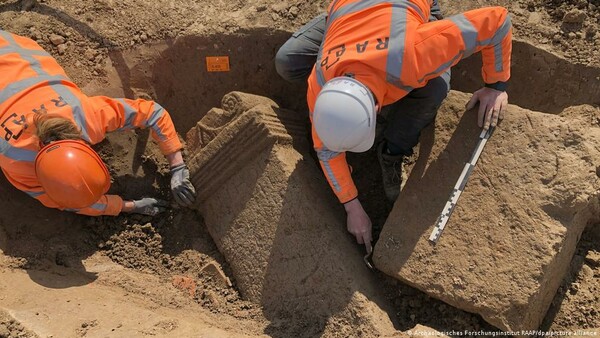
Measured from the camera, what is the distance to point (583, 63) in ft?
11.7

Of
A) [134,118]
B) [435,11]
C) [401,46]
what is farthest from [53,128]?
[435,11]

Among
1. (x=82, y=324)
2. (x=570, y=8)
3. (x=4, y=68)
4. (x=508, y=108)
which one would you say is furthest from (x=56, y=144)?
(x=570, y=8)

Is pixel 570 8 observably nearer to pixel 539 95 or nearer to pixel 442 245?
pixel 539 95

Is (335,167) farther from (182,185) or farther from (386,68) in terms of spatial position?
(182,185)

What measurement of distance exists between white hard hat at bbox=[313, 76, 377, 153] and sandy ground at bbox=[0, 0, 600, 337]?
102cm

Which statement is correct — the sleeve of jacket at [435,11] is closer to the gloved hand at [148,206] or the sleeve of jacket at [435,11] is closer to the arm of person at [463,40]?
the arm of person at [463,40]

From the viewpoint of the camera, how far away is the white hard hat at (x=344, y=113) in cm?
276

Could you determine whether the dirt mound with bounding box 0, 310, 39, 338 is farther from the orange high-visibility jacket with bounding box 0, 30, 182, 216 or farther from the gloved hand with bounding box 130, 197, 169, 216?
the gloved hand with bounding box 130, 197, 169, 216

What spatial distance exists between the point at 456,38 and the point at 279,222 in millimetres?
1536

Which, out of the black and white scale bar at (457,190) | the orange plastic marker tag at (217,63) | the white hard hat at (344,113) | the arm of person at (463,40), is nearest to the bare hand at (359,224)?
the black and white scale bar at (457,190)

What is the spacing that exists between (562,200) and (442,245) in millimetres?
677

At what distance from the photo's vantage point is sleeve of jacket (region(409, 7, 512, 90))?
2801 millimetres

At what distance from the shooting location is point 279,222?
343cm

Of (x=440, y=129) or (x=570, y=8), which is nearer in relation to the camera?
(x=440, y=129)
